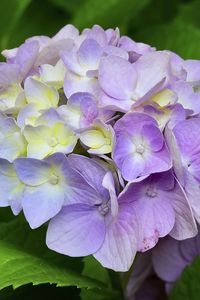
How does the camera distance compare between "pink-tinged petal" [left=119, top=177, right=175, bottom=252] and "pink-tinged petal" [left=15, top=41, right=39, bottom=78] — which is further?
"pink-tinged petal" [left=15, top=41, right=39, bottom=78]

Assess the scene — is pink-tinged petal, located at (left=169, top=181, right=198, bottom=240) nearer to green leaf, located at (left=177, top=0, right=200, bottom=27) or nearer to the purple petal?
the purple petal

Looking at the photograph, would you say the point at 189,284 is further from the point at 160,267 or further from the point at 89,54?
the point at 89,54

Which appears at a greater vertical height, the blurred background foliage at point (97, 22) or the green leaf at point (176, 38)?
the green leaf at point (176, 38)

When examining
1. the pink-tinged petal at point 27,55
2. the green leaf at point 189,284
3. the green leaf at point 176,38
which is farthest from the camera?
the green leaf at point 176,38

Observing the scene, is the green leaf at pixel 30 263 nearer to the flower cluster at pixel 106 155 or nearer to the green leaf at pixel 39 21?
the flower cluster at pixel 106 155

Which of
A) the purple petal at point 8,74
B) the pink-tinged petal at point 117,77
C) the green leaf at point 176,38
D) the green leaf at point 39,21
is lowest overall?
the green leaf at point 39,21

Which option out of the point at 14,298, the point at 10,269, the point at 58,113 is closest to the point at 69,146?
the point at 58,113

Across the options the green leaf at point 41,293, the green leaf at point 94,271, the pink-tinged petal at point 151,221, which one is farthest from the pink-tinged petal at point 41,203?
the green leaf at point 94,271

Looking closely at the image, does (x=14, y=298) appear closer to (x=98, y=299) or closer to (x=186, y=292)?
(x=98, y=299)

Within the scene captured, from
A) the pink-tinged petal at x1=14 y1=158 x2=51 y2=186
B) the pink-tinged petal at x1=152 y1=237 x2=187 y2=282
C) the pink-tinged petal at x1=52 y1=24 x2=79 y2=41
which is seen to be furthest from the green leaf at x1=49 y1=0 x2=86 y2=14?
the pink-tinged petal at x1=14 y1=158 x2=51 y2=186
